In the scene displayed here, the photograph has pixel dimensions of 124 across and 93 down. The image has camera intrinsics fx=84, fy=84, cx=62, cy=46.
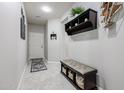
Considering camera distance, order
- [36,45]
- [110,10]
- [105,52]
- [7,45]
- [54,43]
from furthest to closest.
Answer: [36,45] → [54,43] → [105,52] → [110,10] → [7,45]

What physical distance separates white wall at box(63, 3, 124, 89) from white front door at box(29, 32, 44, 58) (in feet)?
14.6

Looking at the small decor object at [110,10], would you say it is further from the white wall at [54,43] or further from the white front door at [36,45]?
the white front door at [36,45]

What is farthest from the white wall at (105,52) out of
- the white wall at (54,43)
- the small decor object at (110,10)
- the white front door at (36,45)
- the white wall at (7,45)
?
the white front door at (36,45)

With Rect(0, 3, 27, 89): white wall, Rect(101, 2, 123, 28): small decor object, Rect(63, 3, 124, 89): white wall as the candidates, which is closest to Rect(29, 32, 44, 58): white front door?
Rect(63, 3, 124, 89): white wall

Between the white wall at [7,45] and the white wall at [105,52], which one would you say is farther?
the white wall at [105,52]

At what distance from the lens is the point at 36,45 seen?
632 centimetres

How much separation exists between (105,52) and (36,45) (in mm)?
5432

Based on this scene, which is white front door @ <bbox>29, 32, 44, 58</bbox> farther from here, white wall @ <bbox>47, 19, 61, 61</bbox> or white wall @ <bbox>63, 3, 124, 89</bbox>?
white wall @ <bbox>63, 3, 124, 89</bbox>

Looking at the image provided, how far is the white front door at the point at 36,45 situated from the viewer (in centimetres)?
621

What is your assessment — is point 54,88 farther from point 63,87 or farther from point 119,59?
point 119,59

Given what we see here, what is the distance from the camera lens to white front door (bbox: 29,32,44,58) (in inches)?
244

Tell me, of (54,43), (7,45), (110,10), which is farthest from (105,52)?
(54,43)

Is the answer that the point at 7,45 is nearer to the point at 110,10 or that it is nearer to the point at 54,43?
the point at 110,10

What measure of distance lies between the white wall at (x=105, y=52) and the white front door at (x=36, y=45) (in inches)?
176
